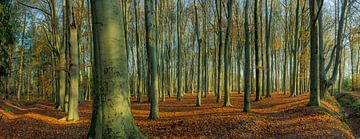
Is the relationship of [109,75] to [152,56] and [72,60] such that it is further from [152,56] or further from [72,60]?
[72,60]

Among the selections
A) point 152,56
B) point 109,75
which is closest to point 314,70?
point 152,56

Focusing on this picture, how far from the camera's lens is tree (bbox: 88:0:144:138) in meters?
4.54

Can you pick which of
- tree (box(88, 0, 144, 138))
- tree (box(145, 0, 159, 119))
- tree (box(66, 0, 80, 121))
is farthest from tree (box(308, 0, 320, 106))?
tree (box(66, 0, 80, 121))

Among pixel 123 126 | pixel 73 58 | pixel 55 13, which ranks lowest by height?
pixel 123 126

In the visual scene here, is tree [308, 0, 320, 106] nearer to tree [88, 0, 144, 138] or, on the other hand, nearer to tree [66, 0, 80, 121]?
tree [88, 0, 144, 138]

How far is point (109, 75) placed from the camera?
14.9 feet

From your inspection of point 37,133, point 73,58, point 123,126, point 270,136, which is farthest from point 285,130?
point 73,58

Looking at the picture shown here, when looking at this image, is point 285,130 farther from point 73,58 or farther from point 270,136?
point 73,58

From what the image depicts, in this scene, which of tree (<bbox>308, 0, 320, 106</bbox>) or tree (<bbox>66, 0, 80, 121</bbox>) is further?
tree (<bbox>308, 0, 320, 106</bbox>)

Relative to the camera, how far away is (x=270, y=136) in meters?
7.18

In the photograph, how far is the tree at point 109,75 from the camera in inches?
179

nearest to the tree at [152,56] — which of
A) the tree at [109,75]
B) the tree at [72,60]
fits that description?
the tree at [72,60]

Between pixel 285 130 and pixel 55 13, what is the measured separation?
14186mm

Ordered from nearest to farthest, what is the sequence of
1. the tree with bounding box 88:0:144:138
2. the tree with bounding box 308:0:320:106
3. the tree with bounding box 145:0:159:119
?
the tree with bounding box 88:0:144:138 < the tree with bounding box 145:0:159:119 < the tree with bounding box 308:0:320:106
